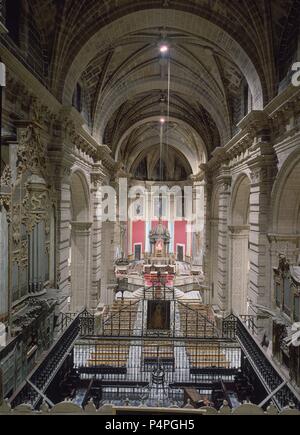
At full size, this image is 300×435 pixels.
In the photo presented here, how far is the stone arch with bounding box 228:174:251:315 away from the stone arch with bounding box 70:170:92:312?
22.4 feet

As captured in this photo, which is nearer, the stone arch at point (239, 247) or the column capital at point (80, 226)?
the stone arch at point (239, 247)

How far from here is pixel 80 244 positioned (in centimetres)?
1605

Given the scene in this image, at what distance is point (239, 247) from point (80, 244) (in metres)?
7.56

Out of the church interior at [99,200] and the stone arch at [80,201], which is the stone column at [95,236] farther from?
the stone arch at [80,201]

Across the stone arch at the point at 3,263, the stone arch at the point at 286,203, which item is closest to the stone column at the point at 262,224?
the stone arch at the point at 286,203

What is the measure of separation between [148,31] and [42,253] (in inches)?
410

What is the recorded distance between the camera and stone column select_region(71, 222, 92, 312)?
16.0 metres

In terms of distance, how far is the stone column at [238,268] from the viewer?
1598 cm

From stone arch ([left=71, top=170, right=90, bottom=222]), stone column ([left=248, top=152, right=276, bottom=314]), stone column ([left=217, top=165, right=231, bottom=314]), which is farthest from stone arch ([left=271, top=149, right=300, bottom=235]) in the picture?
stone arch ([left=71, top=170, right=90, bottom=222])

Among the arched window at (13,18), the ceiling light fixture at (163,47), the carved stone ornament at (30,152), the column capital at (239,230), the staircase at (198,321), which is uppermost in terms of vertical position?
the ceiling light fixture at (163,47)

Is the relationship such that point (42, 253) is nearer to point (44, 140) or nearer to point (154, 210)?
point (44, 140)

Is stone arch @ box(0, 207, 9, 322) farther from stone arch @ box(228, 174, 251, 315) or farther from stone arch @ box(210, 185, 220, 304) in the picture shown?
stone arch @ box(210, 185, 220, 304)

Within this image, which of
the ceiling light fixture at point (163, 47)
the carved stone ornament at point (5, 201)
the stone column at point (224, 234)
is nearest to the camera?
the carved stone ornament at point (5, 201)

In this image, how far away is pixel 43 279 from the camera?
9430mm
